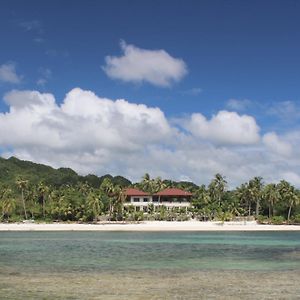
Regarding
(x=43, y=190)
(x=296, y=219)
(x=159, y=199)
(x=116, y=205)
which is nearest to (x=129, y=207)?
(x=116, y=205)

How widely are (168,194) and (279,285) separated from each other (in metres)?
86.1

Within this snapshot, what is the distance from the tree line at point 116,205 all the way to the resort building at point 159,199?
256 centimetres

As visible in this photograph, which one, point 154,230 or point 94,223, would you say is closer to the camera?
point 154,230

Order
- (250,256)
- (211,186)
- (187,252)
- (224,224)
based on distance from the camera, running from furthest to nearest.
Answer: (211,186)
(224,224)
(187,252)
(250,256)

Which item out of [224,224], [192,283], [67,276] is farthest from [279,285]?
[224,224]

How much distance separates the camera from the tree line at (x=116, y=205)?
3903 inches

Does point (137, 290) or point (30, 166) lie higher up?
point (30, 166)

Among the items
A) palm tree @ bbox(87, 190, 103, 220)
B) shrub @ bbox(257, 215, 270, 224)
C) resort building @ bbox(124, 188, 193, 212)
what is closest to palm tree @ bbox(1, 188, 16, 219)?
palm tree @ bbox(87, 190, 103, 220)

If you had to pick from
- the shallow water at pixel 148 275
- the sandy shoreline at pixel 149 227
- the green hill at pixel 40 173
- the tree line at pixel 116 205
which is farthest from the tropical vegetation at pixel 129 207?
the shallow water at pixel 148 275

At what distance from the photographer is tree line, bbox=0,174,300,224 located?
9912cm

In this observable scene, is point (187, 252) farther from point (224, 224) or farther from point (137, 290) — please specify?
point (224, 224)

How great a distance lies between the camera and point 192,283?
25891 millimetres

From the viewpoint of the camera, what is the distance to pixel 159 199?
4387 inches

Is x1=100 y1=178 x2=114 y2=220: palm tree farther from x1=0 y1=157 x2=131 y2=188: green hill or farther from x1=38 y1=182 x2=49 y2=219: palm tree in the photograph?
x1=0 y1=157 x2=131 y2=188: green hill
